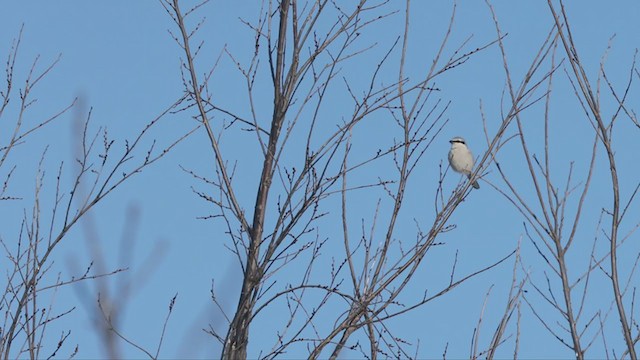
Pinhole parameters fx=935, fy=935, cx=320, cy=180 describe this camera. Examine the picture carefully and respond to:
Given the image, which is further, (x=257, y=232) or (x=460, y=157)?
(x=460, y=157)

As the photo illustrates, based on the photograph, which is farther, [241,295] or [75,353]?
[75,353]

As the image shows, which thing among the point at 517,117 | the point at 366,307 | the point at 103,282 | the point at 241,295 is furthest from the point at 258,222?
the point at 103,282

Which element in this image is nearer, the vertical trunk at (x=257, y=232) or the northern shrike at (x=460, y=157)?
the vertical trunk at (x=257, y=232)

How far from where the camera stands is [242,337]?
327 cm

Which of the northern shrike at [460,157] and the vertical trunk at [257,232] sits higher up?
the northern shrike at [460,157]

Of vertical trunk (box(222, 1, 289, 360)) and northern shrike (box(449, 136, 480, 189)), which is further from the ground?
northern shrike (box(449, 136, 480, 189))

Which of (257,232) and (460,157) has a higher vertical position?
(460,157)

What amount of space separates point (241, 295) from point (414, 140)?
4.24 ft

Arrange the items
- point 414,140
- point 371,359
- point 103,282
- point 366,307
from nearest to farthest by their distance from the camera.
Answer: point 103,282, point 366,307, point 371,359, point 414,140

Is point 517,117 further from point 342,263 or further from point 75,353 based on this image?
point 75,353

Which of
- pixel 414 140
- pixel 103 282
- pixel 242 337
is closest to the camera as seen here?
pixel 103 282

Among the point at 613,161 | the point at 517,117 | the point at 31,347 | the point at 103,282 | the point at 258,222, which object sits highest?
the point at 517,117

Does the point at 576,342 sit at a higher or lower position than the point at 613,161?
lower

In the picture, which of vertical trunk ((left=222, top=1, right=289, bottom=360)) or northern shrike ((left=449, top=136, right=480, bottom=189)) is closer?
vertical trunk ((left=222, top=1, right=289, bottom=360))
